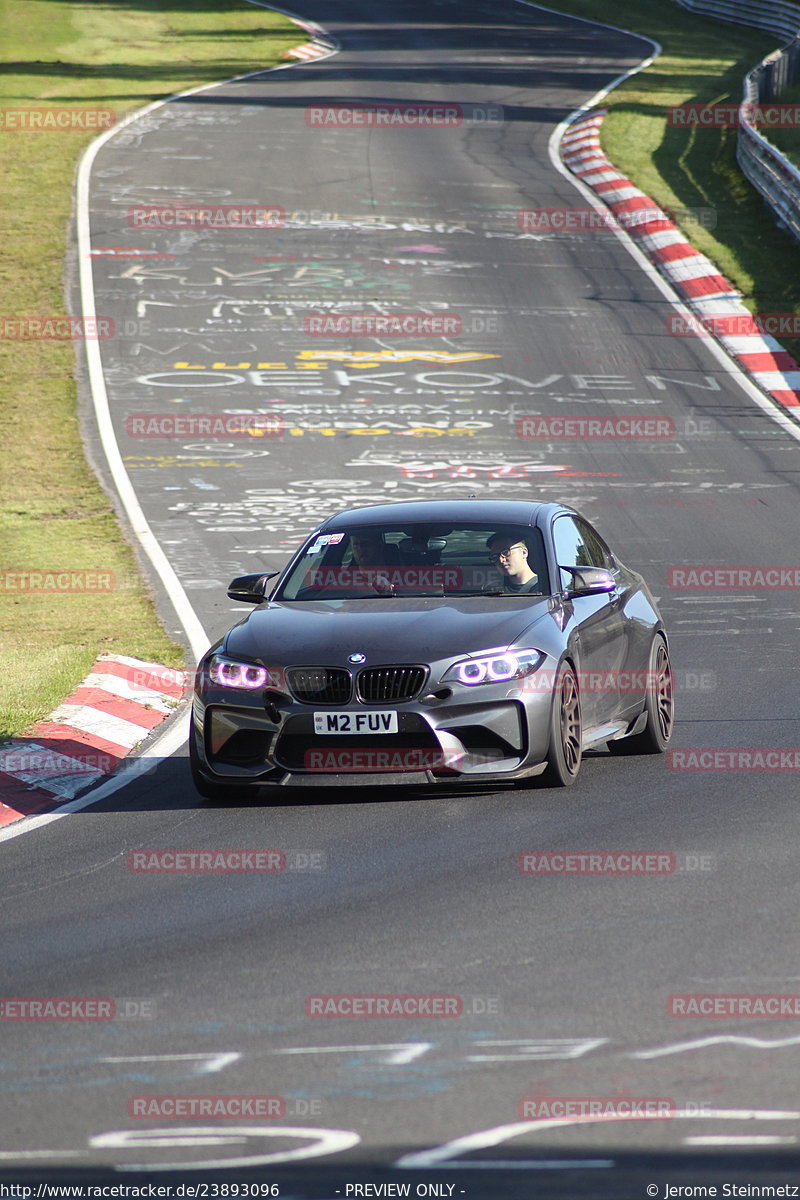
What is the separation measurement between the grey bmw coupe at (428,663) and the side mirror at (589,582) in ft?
0.05

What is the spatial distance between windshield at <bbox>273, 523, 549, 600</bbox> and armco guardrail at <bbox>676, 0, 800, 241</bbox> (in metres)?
21.9

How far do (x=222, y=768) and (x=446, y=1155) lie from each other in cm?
465

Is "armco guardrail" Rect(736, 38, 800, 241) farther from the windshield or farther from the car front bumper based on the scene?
the car front bumper

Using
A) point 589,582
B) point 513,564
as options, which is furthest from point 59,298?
point 589,582

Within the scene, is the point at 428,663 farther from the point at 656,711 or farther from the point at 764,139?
the point at 764,139

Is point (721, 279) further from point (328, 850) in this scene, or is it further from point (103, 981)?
point (103, 981)

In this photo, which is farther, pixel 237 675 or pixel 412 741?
pixel 237 675

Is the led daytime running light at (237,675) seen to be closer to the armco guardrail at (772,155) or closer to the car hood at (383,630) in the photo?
the car hood at (383,630)

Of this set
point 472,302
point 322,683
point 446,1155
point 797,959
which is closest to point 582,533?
point 322,683

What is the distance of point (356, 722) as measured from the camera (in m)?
8.75

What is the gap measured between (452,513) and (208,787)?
2274 millimetres

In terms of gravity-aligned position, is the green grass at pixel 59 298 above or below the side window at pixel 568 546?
below

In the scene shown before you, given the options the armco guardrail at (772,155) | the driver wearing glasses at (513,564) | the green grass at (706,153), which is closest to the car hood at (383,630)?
the driver wearing glasses at (513,564)

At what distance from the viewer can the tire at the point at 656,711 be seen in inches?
408
